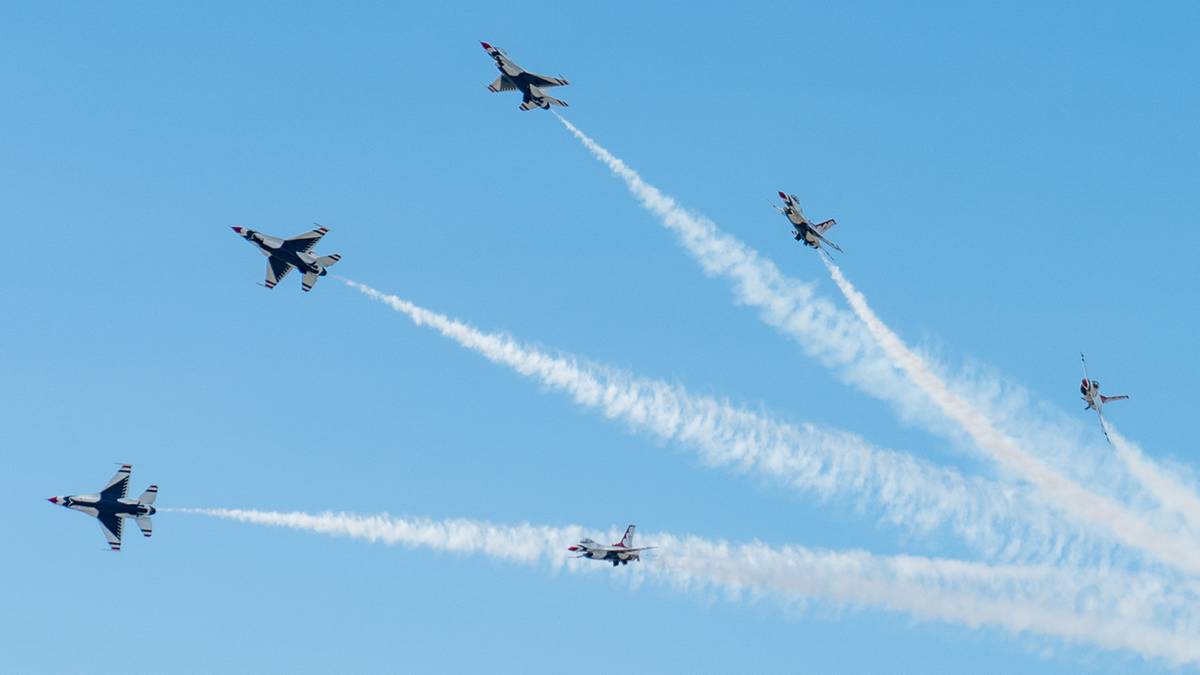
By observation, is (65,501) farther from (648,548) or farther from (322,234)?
(648,548)

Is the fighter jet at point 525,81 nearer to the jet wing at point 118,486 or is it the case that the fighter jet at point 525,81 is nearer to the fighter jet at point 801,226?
the fighter jet at point 801,226

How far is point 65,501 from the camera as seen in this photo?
99.9m

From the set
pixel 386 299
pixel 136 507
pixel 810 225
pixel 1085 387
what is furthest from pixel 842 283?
pixel 136 507

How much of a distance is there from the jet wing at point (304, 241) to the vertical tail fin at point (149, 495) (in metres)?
24.1

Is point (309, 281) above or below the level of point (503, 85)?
below

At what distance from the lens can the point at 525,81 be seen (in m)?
102

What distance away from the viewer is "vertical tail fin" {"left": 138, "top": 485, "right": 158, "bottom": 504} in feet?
329

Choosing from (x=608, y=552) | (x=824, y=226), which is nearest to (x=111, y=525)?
(x=608, y=552)

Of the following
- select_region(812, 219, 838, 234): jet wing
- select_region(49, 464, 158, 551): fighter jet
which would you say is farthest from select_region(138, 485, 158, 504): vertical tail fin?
select_region(812, 219, 838, 234): jet wing

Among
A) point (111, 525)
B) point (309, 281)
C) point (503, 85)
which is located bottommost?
point (111, 525)

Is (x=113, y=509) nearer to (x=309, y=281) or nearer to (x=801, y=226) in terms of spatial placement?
(x=309, y=281)

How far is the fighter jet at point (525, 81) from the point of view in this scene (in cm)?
10212

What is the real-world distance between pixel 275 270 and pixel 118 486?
2328cm

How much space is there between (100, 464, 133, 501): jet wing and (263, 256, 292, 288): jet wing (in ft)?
68.2
